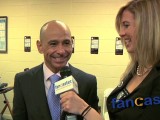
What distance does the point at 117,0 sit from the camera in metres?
4.30

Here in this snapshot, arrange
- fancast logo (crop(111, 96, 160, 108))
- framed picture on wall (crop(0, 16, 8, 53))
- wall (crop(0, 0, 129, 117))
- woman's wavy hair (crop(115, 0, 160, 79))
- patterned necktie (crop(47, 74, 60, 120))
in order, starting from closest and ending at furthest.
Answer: fancast logo (crop(111, 96, 160, 108)), woman's wavy hair (crop(115, 0, 160, 79)), patterned necktie (crop(47, 74, 60, 120)), wall (crop(0, 0, 129, 117)), framed picture on wall (crop(0, 16, 8, 53))

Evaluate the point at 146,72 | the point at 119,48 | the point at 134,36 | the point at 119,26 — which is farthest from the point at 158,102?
the point at 119,48

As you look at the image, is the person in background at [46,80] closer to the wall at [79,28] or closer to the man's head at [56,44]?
the man's head at [56,44]

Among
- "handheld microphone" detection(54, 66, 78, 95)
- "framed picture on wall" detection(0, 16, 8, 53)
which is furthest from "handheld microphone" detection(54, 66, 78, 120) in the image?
"framed picture on wall" detection(0, 16, 8, 53)

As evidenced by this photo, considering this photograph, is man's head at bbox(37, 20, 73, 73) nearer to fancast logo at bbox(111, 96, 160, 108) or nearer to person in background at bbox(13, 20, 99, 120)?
person in background at bbox(13, 20, 99, 120)

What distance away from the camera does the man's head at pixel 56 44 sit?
5.23 feet

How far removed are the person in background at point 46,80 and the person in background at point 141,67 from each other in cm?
34

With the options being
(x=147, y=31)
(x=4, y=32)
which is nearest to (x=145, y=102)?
(x=147, y=31)

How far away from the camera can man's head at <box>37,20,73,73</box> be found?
1.59m

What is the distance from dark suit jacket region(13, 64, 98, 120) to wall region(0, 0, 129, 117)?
2.76 m

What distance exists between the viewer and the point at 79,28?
178 inches

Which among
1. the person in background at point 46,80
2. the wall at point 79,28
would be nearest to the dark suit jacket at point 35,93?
the person in background at point 46,80

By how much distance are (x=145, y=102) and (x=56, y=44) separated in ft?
2.29

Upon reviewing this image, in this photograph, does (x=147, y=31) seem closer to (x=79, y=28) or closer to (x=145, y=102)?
(x=145, y=102)
